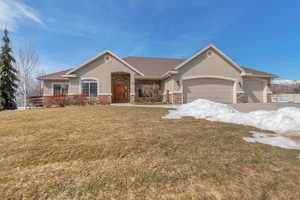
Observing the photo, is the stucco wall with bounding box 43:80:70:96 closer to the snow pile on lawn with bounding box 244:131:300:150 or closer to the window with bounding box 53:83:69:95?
the window with bounding box 53:83:69:95

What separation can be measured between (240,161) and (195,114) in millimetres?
4682

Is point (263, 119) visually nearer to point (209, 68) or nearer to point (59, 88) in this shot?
point (209, 68)

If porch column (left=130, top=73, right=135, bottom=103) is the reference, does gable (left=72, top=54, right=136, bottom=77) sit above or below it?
above

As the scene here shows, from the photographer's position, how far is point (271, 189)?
2.30m

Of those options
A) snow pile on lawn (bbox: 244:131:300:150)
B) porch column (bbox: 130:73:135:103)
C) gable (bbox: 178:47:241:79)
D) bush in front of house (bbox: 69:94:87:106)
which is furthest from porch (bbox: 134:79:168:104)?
snow pile on lawn (bbox: 244:131:300:150)

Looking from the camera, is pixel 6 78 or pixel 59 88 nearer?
pixel 6 78

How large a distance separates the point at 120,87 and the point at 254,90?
565 inches

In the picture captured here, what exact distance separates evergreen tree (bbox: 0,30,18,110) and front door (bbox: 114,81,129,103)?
1047 centimetres

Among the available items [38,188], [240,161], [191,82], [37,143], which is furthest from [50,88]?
[240,161]

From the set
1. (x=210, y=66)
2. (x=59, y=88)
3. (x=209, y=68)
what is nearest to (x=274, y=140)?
(x=209, y=68)

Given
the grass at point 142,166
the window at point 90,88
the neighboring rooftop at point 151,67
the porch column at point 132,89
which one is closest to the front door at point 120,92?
the porch column at point 132,89

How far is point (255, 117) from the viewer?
682 cm

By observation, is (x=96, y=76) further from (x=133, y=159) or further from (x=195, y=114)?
(x=133, y=159)

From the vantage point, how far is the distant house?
13539 millimetres
